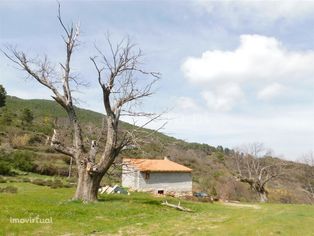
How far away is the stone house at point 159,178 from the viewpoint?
52.7 meters

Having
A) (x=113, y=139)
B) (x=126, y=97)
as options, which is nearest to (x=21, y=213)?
(x=113, y=139)

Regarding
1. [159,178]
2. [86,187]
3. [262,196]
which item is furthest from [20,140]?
[86,187]

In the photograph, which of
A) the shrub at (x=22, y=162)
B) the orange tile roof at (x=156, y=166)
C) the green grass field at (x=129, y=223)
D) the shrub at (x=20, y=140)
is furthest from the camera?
the shrub at (x=20, y=140)

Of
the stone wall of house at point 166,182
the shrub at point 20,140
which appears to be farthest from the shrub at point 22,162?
the stone wall of house at point 166,182

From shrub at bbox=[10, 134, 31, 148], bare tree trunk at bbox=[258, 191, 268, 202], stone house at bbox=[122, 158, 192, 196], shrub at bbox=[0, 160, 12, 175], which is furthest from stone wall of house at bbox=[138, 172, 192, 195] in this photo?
shrub at bbox=[10, 134, 31, 148]

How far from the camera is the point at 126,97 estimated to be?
84.0ft

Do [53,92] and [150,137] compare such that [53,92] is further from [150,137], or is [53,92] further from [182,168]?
[182,168]

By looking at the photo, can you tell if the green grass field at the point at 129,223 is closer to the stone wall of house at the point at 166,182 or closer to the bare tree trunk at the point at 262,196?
the bare tree trunk at the point at 262,196

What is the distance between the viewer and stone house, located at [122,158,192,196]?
52.7 m

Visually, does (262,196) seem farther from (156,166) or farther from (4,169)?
(4,169)

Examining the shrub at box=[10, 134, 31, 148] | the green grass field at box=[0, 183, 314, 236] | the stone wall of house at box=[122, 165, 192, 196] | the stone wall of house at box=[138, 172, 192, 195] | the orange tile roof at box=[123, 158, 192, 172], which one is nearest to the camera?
the green grass field at box=[0, 183, 314, 236]

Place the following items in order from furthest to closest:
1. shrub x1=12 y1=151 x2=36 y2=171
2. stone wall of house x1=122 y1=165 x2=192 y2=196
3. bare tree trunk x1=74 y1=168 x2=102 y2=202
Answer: stone wall of house x1=122 y1=165 x2=192 y2=196 < shrub x1=12 y1=151 x2=36 y2=171 < bare tree trunk x1=74 y1=168 x2=102 y2=202

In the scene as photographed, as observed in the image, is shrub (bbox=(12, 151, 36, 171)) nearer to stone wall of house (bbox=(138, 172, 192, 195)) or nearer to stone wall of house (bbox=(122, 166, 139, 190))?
stone wall of house (bbox=(122, 166, 139, 190))

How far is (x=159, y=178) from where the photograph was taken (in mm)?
54156
